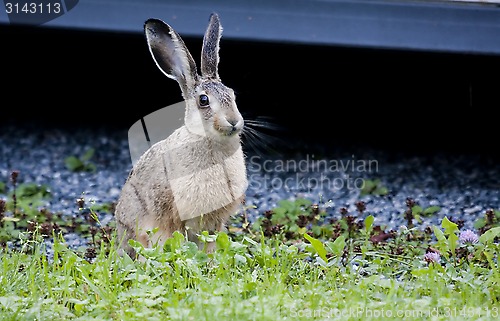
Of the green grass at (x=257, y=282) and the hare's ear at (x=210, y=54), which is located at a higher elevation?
the hare's ear at (x=210, y=54)

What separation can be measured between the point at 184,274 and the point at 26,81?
19.1ft

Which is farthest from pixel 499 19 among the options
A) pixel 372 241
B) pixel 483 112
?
pixel 372 241

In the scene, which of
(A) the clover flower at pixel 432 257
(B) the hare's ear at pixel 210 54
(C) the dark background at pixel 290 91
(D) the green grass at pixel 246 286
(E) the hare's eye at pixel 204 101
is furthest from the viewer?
(C) the dark background at pixel 290 91

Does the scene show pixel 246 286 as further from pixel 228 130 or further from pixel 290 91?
pixel 290 91

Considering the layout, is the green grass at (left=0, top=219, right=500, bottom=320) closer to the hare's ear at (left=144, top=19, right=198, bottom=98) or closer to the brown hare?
the brown hare

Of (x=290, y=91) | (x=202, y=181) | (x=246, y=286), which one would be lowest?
(x=246, y=286)

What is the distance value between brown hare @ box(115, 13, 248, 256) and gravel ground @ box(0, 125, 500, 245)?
1384 millimetres

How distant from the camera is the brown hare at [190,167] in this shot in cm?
448

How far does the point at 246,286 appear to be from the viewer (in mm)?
3723

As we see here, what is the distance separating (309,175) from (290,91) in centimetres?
176

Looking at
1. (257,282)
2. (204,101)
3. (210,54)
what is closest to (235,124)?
(204,101)

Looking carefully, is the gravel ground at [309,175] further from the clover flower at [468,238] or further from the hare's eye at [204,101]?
the hare's eye at [204,101]

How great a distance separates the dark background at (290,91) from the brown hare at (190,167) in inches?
130

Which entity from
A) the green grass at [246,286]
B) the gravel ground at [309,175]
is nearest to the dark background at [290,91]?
the gravel ground at [309,175]
